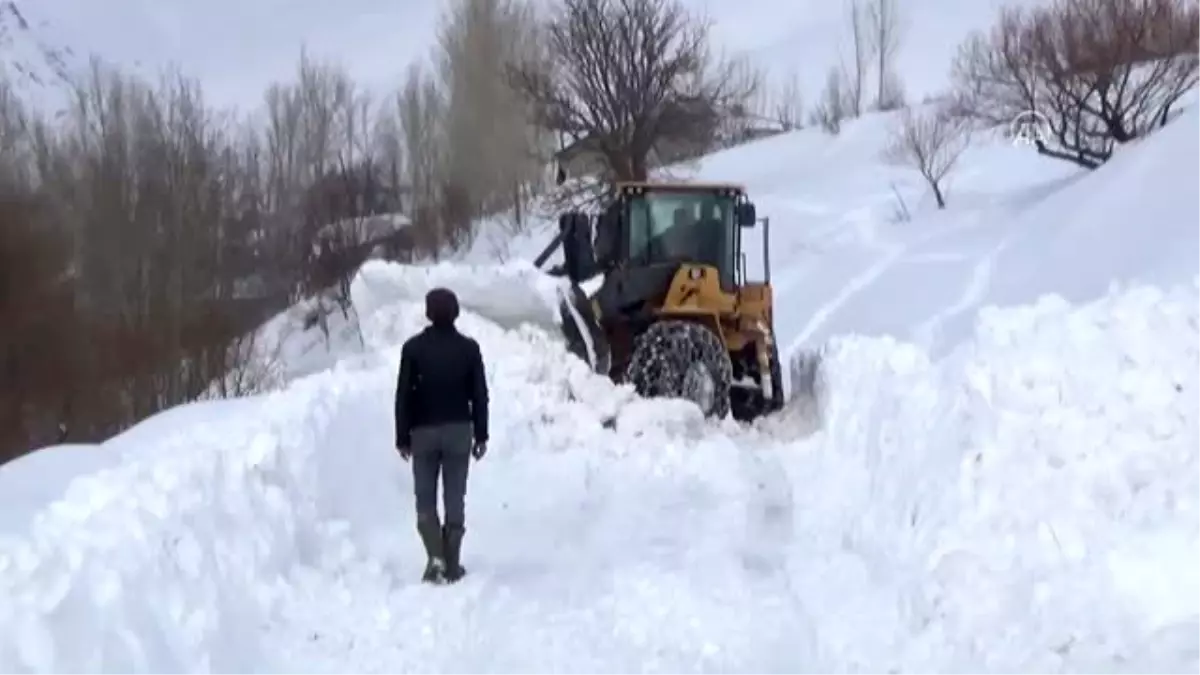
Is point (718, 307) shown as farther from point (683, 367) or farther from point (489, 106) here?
point (489, 106)

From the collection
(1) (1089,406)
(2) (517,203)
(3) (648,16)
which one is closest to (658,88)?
(3) (648,16)

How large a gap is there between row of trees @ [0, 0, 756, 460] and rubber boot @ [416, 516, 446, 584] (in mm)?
25808

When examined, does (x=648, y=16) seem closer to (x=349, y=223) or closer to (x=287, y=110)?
(x=349, y=223)

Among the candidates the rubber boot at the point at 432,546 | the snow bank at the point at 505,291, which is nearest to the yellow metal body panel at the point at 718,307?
the snow bank at the point at 505,291

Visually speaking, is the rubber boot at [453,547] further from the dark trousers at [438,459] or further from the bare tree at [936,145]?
→ the bare tree at [936,145]

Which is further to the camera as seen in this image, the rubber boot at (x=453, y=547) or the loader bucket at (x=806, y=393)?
the loader bucket at (x=806, y=393)

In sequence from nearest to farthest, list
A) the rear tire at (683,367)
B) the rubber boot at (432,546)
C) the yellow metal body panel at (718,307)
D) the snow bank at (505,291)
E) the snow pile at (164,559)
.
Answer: the snow pile at (164,559), the rubber boot at (432,546), the rear tire at (683,367), the yellow metal body panel at (718,307), the snow bank at (505,291)

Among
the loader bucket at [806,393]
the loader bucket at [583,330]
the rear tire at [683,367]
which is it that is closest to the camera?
→ the loader bucket at [806,393]

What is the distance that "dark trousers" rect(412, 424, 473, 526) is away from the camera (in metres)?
9.59

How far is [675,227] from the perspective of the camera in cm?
1772

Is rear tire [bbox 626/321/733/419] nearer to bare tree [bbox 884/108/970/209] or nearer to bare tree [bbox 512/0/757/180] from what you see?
bare tree [bbox 512/0/757/180]

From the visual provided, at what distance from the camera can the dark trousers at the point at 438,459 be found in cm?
959

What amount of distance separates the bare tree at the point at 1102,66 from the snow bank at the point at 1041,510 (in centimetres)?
2829

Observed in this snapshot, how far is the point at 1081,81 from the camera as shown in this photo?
1484 inches
